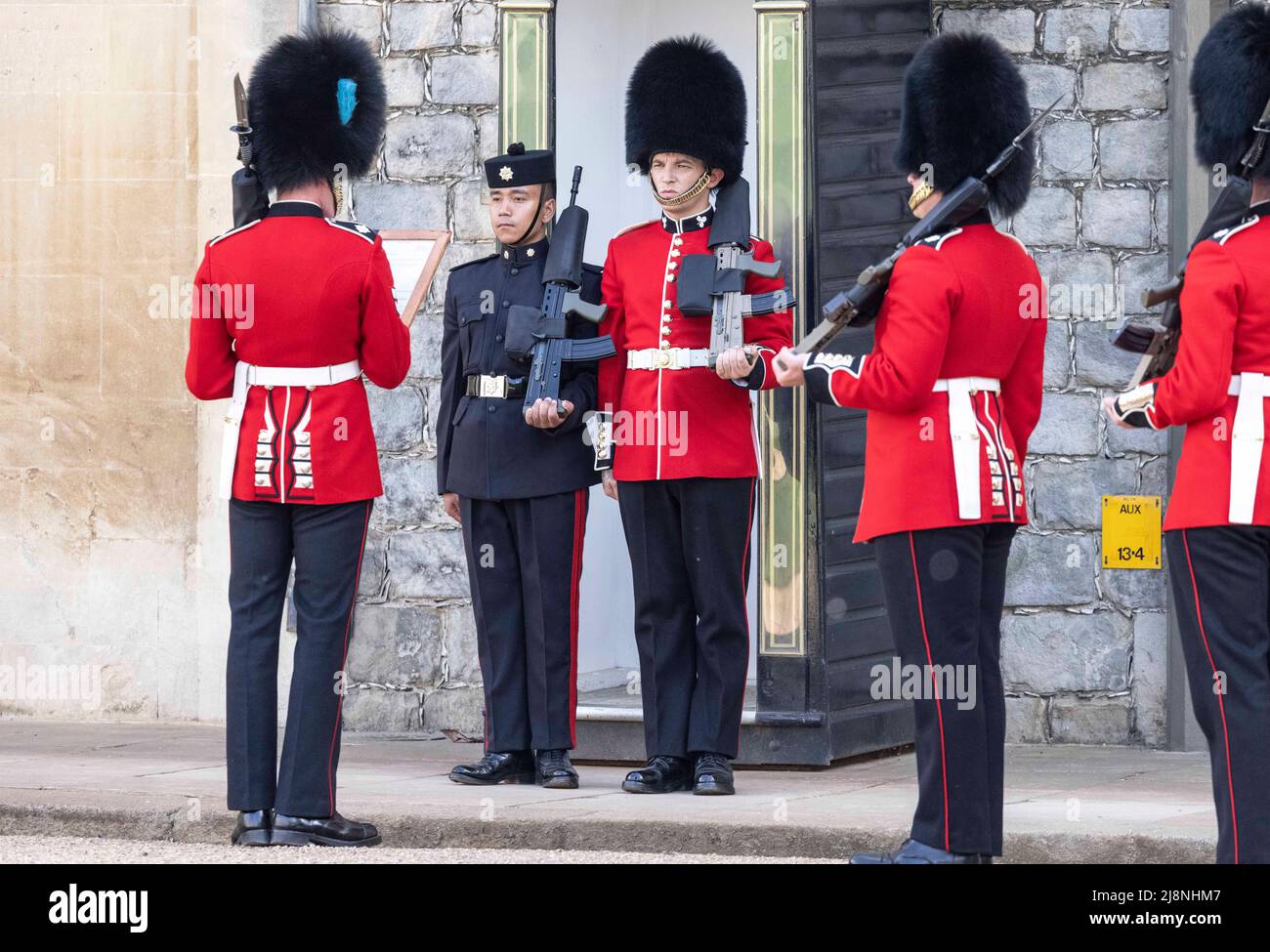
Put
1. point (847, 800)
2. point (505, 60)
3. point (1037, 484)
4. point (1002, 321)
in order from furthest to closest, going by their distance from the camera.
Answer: point (1037, 484) < point (505, 60) < point (847, 800) < point (1002, 321)

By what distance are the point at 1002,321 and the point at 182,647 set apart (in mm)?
3848

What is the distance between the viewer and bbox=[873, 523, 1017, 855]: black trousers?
4.14 meters

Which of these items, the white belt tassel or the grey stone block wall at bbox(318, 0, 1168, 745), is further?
the grey stone block wall at bbox(318, 0, 1168, 745)

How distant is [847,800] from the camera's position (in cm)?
517

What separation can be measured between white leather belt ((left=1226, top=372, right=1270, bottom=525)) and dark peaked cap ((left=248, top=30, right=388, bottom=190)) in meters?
2.27

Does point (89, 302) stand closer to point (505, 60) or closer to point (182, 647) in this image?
point (182, 647)

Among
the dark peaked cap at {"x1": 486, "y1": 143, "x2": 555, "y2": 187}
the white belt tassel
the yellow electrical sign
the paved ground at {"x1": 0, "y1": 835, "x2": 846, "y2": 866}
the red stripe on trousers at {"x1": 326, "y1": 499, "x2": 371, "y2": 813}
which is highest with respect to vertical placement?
the dark peaked cap at {"x1": 486, "y1": 143, "x2": 555, "y2": 187}

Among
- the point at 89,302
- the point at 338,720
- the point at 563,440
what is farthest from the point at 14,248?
the point at 338,720

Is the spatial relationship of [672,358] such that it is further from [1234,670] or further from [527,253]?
[1234,670]

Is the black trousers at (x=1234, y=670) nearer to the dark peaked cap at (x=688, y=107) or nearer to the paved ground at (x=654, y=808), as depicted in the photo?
the paved ground at (x=654, y=808)

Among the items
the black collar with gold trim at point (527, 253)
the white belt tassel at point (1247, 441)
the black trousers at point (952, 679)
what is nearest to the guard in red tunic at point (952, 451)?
the black trousers at point (952, 679)

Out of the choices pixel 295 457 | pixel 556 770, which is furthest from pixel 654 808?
pixel 295 457

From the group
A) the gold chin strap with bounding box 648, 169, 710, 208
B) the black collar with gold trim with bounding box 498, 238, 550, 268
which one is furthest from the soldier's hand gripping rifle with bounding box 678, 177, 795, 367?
the black collar with gold trim with bounding box 498, 238, 550, 268

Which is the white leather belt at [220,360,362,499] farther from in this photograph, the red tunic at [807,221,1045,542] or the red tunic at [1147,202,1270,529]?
the red tunic at [1147,202,1270,529]
